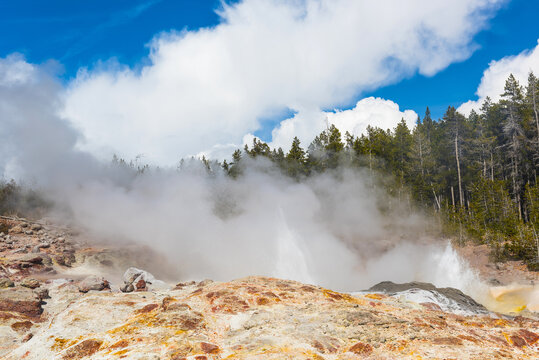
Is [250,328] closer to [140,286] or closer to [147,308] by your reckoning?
[147,308]

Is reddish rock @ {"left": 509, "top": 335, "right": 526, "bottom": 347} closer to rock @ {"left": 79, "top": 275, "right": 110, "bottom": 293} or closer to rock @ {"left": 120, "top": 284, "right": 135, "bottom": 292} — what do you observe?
rock @ {"left": 120, "top": 284, "right": 135, "bottom": 292}

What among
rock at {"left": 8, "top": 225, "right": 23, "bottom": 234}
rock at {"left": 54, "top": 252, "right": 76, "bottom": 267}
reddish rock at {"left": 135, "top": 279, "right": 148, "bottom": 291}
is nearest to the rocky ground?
reddish rock at {"left": 135, "top": 279, "right": 148, "bottom": 291}

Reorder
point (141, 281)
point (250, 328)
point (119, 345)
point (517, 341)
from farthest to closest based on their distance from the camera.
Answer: point (141, 281) < point (250, 328) < point (517, 341) < point (119, 345)

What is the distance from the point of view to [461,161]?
36.5 m

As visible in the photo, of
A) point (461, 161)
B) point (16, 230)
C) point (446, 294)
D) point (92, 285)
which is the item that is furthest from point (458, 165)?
point (16, 230)

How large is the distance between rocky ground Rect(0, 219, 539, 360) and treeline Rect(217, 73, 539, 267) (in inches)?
695

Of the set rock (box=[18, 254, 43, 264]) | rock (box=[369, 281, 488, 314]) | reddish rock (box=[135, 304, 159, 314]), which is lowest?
rock (box=[369, 281, 488, 314])

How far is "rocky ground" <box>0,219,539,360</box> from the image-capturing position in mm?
4582

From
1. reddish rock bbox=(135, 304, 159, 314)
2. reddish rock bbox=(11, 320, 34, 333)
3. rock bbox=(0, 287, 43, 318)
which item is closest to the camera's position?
reddish rock bbox=(135, 304, 159, 314)

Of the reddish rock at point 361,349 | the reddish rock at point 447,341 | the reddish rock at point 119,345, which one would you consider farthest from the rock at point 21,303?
the reddish rock at point 447,341

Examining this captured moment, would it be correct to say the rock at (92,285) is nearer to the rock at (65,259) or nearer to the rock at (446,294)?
the rock at (65,259)

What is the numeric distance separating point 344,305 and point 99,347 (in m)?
4.62

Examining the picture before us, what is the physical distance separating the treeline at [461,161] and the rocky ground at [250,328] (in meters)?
17.7

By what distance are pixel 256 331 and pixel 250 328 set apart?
25 cm
